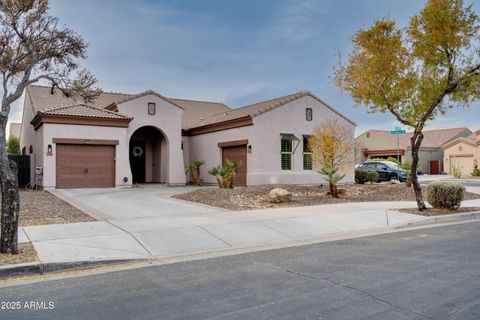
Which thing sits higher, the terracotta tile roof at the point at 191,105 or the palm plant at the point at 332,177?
the terracotta tile roof at the point at 191,105

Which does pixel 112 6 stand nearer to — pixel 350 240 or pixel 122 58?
pixel 122 58

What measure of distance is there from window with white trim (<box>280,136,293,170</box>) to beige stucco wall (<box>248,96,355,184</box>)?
23 cm

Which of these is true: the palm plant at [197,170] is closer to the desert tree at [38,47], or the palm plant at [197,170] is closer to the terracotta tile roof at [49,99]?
the terracotta tile roof at [49,99]

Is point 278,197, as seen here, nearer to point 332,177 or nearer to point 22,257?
point 332,177

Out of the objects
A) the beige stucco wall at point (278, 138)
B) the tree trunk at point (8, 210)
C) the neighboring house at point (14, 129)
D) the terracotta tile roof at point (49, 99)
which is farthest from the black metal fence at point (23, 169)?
the neighboring house at point (14, 129)

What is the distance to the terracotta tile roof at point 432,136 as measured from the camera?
52737mm

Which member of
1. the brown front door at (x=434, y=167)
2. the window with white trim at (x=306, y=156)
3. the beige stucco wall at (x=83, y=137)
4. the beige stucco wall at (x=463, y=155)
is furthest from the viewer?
the brown front door at (x=434, y=167)

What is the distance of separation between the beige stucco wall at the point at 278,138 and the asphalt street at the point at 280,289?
1412cm

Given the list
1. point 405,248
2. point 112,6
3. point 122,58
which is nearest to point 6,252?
point 405,248

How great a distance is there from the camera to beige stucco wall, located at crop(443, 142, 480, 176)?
44.7m

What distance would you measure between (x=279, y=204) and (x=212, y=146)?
11376 millimetres

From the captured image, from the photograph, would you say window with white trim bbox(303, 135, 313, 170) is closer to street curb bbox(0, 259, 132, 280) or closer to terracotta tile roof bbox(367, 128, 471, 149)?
street curb bbox(0, 259, 132, 280)

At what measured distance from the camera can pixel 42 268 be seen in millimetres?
6859

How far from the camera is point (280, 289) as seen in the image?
5793 mm
